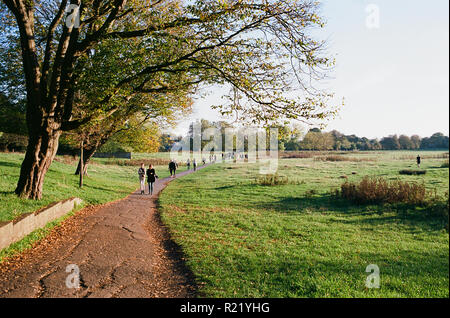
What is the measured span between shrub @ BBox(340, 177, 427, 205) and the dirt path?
10.4 meters

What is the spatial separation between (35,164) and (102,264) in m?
6.82

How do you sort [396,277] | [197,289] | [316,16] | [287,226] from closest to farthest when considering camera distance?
[197,289], [396,277], [316,16], [287,226]

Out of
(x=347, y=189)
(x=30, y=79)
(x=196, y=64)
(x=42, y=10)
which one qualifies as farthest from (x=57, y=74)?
(x=347, y=189)

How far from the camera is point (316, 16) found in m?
8.53

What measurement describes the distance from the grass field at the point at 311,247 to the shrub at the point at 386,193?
2.10 ft

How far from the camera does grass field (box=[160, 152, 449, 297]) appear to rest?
16.3 feet

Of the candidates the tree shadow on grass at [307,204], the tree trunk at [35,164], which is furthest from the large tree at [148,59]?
the tree shadow on grass at [307,204]

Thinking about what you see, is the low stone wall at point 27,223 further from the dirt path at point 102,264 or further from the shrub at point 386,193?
the shrub at point 386,193

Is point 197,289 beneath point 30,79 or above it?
beneath

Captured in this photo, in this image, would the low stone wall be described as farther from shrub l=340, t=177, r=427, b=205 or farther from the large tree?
shrub l=340, t=177, r=427, b=205

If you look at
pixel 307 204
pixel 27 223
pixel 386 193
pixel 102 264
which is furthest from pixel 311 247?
pixel 386 193

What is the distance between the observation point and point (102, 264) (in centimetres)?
593
